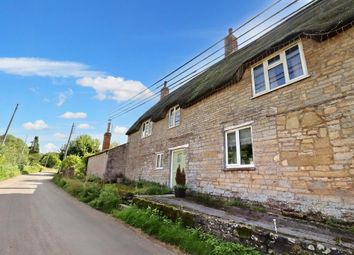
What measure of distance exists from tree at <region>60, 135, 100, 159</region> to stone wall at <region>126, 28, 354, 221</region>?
1723 inches

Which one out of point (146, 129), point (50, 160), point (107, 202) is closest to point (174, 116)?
point (146, 129)

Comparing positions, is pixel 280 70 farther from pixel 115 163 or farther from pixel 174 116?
pixel 115 163

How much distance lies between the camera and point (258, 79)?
8547mm

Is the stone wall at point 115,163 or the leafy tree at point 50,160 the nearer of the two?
the stone wall at point 115,163

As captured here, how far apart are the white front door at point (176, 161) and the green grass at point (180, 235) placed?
4.64 m

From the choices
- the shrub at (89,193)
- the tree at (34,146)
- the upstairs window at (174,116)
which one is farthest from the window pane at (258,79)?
the tree at (34,146)

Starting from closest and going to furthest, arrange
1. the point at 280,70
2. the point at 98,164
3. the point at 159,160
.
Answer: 1. the point at 280,70
2. the point at 159,160
3. the point at 98,164

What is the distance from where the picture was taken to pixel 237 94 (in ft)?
30.2

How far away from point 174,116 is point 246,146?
6.77 m

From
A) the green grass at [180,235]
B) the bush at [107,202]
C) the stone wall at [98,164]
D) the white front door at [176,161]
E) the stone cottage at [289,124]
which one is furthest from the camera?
the stone wall at [98,164]

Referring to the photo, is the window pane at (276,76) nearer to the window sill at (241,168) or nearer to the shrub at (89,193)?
the window sill at (241,168)

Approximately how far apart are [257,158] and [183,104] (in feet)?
19.3

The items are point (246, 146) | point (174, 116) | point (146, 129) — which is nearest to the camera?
point (246, 146)

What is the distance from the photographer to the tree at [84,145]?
158 feet
